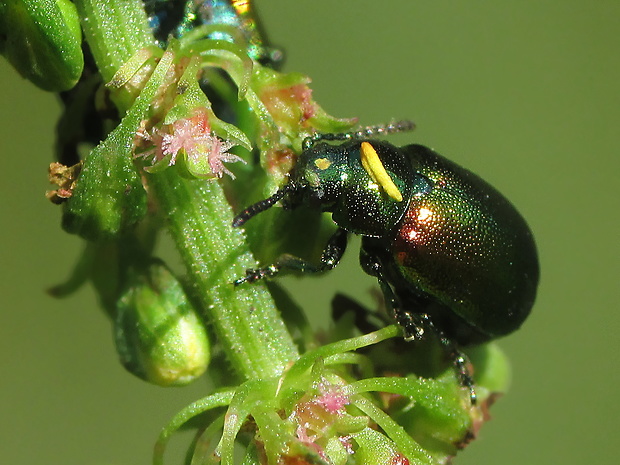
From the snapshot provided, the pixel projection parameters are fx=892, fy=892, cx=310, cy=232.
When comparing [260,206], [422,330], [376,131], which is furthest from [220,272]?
[376,131]

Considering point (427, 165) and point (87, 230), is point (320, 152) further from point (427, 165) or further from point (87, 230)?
point (87, 230)

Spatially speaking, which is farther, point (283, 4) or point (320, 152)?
point (283, 4)

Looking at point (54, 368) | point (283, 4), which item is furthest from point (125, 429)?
point (283, 4)

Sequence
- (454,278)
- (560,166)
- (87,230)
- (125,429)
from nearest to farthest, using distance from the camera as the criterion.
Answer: (87,230) → (454,278) → (125,429) → (560,166)

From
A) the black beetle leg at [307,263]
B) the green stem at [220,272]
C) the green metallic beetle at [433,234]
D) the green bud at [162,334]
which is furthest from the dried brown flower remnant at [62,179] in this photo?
the green metallic beetle at [433,234]

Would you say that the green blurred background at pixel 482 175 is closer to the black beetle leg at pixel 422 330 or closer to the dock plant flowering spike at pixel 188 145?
the black beetle leg at pixel 422 330
